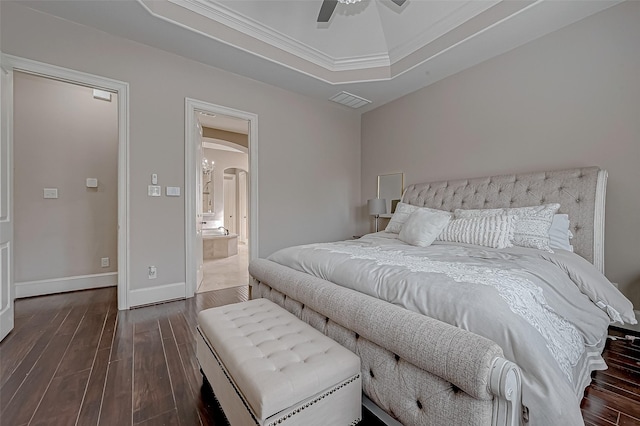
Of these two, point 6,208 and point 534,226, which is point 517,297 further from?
point 6,208

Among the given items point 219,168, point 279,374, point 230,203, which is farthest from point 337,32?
point 230,203

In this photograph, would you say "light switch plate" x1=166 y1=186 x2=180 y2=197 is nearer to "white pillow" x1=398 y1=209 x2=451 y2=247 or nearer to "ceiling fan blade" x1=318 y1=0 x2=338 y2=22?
"ceiling fan blade" x1=318 y1=0 x2=338 y2=22

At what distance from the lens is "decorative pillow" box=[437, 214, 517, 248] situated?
7.16 feet

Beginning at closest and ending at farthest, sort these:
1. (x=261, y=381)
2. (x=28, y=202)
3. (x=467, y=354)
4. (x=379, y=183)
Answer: (x=467, y=354) → (x=261, y=381) → (x=28, y=202) → (x=379, y=183)

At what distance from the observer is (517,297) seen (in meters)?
1.12

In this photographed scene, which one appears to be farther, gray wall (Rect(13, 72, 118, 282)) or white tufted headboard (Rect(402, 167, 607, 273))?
gray wall (Rect(13, 72, 118, 282))

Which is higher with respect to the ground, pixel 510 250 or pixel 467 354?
pixel 510 250

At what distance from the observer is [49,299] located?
3092 mm

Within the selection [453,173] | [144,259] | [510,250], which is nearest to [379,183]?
[453,173]

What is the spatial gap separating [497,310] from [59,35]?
13.4 feet

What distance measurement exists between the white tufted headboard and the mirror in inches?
35.7

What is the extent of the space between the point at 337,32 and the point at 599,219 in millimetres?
3356

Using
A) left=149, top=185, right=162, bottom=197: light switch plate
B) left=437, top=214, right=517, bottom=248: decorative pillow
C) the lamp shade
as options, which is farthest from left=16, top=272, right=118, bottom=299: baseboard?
left=437, top=214, right=517, bottom=248: decorative pillow

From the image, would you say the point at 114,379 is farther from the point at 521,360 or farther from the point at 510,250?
the point at 510,250
